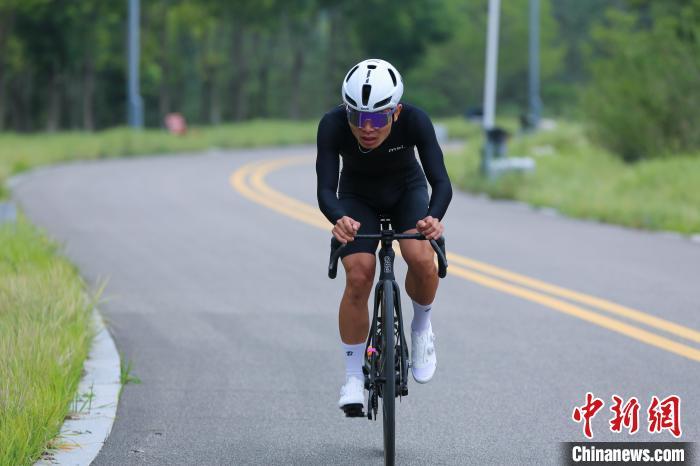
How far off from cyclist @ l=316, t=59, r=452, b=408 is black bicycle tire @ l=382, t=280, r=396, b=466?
0.25 m

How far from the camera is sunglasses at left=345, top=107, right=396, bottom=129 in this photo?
5988mm

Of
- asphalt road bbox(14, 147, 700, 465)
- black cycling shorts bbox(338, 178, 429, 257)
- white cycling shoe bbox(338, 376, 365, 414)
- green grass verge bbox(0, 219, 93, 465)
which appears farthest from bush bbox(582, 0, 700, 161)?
white cycling shoe bbox(338, 376, 365, 414)

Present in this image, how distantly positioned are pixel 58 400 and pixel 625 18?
75.1 ft

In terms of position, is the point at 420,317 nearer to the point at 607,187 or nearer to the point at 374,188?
the point at 374,188

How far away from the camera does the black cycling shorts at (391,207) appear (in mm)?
6473

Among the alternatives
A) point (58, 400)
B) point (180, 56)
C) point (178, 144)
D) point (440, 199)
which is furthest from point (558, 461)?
point (180, 56)

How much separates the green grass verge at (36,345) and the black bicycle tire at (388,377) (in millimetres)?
1574

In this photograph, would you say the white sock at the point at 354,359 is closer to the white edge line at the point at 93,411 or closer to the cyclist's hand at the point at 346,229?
the cyclist's hand at the point at 346,229

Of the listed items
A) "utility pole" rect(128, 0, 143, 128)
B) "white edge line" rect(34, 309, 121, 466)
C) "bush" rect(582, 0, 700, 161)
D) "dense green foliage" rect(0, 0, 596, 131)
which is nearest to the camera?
"white edge line" rect(34, 309, 121, 466)

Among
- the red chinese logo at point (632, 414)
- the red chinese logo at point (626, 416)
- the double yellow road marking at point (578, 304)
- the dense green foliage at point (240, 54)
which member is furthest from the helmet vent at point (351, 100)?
the dense green foliage at point (240, 54)

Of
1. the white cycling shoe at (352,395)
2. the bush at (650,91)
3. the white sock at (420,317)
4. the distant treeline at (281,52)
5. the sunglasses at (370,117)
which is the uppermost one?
the distant treeline at (281,52)

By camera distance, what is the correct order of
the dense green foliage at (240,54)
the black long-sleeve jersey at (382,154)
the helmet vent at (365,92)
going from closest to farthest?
the helmet vent at (365,92), the black long-sleeve jersey at (382,154), the dense green foliage at (240,54)

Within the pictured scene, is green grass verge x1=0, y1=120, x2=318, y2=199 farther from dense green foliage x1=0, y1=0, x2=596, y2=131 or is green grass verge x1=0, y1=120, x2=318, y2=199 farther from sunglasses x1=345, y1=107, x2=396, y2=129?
sunglasses x1=345, y1=107, x2=396, y2=129

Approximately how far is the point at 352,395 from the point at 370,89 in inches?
58.4
